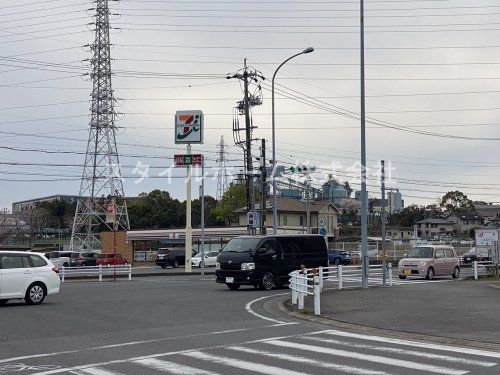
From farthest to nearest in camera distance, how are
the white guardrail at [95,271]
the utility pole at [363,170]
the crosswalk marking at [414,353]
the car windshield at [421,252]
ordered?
1. the white guardrail at [95,271]
2. the car windshield at [421,252]
3. the utility pole at [363,170]
4. the crosswalk marking at [414,353]

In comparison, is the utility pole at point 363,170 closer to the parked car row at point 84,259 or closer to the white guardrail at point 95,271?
the white guardrail at point 95,271

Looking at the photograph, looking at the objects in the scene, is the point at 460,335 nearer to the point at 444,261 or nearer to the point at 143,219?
the point at 444,261

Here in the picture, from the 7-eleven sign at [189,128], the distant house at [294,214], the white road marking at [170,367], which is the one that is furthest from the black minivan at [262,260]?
the distant house at [294,214]

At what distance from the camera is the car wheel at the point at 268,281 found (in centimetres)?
2586

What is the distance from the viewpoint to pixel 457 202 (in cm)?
12644

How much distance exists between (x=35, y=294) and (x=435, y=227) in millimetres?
111640

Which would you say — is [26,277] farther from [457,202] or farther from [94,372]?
[457,202]

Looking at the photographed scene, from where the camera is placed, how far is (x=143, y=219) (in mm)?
111125

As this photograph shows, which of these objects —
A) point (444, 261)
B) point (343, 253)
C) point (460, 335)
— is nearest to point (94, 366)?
point (460, 335)

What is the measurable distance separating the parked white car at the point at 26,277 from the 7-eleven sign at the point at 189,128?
2520cm

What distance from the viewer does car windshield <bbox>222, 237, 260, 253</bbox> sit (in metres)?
25.7

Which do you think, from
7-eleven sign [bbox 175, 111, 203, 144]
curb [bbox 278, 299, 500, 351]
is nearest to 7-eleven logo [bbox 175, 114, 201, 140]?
7-eleven sign [bbox 175, 111, 203, 144]

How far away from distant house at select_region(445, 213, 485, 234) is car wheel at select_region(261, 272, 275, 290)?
104 meters

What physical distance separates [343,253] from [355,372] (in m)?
51.7
